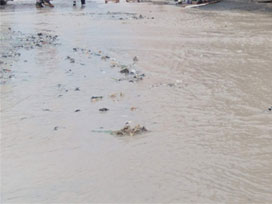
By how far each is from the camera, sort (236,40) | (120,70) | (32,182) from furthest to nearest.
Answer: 1. (236,40)
2. (120,70)
3. (32,182)

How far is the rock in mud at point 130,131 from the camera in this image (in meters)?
5.34

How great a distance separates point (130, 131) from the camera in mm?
5367

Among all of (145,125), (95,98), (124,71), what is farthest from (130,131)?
(124,71)

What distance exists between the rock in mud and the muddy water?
11 cm

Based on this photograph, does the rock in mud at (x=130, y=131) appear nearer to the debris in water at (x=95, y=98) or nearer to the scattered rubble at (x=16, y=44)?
the debris in water at (x=95, y=98)

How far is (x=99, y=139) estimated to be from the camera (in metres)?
5.23

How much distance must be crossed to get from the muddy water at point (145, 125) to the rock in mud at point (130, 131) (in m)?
0.11

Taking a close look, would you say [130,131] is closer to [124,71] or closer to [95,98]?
[95,98]

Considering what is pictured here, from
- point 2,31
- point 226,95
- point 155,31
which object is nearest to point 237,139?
point 226,95

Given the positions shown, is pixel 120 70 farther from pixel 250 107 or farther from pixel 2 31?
pixel 2 31

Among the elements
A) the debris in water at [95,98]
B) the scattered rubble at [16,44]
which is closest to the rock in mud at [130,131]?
the debris in water at [95,98]

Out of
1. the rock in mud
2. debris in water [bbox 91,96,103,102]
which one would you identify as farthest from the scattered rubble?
the rock in mud

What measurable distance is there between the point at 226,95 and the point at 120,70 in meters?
2.72

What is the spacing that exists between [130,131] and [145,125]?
38 cm
